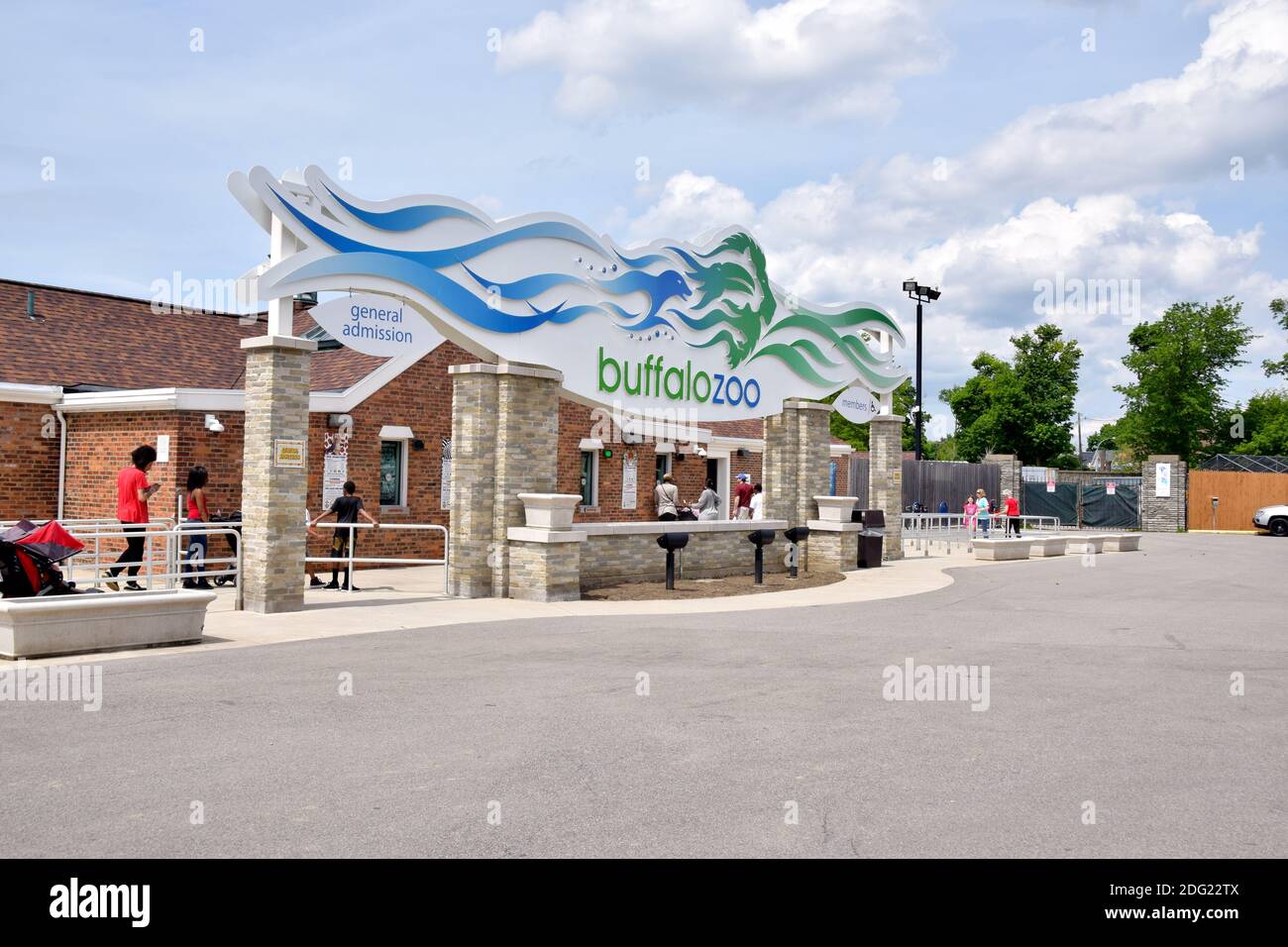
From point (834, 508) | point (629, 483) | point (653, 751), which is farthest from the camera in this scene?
point (629, 483)

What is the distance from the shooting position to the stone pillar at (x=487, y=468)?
16016 millimetres

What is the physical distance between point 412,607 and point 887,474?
14.3m

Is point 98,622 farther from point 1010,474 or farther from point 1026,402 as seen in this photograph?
point 1026,402

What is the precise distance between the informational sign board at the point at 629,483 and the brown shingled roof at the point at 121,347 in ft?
24.1

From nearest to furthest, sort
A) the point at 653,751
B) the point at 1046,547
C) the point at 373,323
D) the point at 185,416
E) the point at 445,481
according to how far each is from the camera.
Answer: the point at 653,751 → the point at 373,323 → the point at 185,416 → the point at 445,481 → the point at 1046,547

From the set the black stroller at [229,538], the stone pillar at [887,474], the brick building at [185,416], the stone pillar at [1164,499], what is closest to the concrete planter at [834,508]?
the brick building at [185,416]

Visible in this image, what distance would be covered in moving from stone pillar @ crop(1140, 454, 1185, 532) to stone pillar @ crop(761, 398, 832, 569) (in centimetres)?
2591

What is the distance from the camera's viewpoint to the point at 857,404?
82.0 ft

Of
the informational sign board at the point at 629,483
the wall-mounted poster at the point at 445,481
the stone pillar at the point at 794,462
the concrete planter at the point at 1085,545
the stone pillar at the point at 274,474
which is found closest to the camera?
the stone pillar at the point at 274,474

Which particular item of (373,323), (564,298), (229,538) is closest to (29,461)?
(229,538)

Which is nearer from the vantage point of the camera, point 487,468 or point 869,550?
point 487,468

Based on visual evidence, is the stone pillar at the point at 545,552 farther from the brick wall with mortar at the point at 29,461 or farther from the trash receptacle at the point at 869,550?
the brick wall with mortar at the point at 29,461

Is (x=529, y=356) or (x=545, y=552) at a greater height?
(x=529, y=356)

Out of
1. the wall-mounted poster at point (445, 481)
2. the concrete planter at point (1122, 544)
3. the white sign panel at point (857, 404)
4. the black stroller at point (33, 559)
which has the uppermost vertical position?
the white sign panel at point (857, 404)
